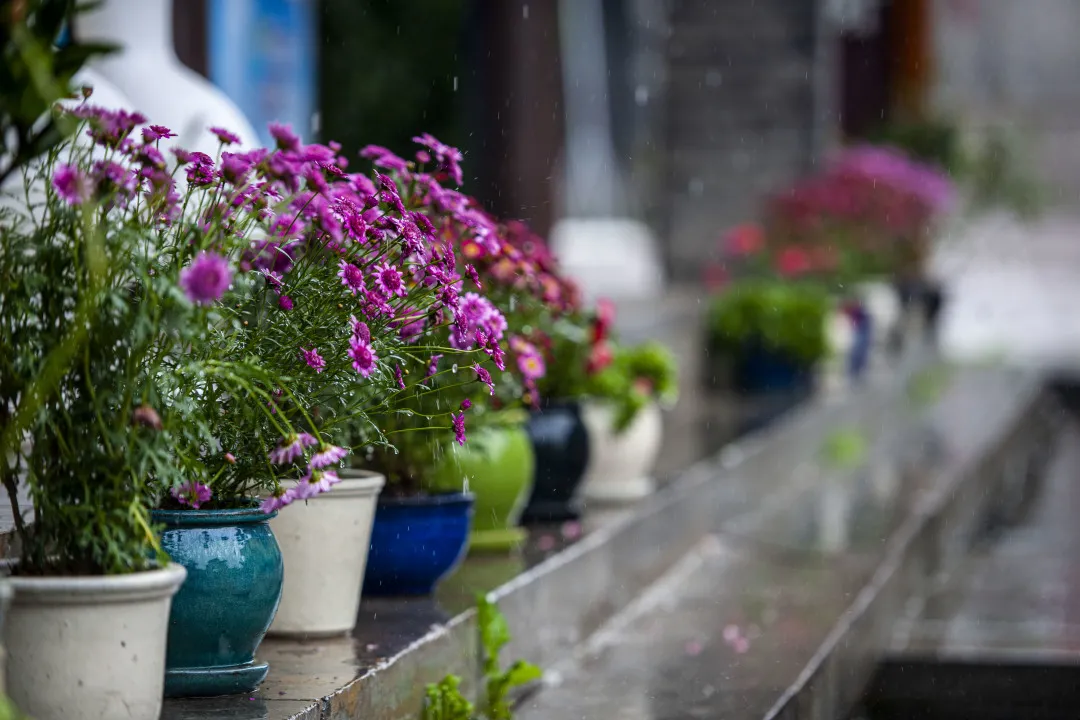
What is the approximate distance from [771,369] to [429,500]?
5.22m

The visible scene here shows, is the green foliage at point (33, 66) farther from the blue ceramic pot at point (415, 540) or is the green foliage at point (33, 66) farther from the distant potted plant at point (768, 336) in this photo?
the distant potted plant at point (768, 336)

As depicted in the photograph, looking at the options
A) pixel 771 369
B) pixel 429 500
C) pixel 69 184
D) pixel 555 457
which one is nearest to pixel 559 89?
pixel 771 369

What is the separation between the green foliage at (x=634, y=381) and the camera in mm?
4246

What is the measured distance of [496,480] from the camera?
3.33 metres

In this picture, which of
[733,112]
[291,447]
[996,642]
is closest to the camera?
[291,447]

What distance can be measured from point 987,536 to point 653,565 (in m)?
3.03

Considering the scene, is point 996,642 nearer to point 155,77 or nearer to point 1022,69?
point 155,77

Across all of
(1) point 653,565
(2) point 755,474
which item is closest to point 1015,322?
(2) point 755,474

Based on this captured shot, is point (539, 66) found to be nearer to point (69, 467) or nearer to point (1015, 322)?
point (69, 467)

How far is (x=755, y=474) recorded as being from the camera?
5.71 m

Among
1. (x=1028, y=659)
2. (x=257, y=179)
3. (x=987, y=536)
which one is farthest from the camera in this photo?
(x=987, y=536)

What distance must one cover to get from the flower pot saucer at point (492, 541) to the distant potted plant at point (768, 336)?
4.42 meters

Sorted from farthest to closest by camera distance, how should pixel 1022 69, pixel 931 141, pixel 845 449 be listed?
pixel 1022 69 → pixel 931 141 → pixel 845 449

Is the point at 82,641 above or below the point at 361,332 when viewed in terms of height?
below
